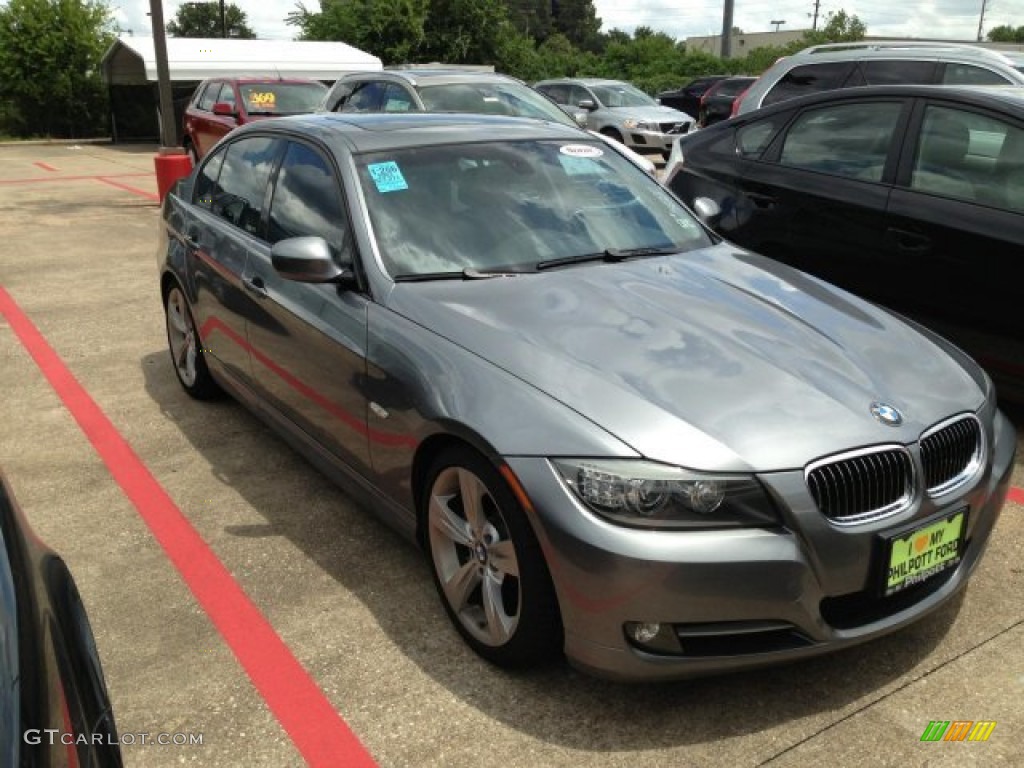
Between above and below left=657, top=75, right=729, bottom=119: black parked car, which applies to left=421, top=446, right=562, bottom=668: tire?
below

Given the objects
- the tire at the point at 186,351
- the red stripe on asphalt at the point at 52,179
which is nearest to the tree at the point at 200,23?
the red stripe on asphalt at the point at 52,179

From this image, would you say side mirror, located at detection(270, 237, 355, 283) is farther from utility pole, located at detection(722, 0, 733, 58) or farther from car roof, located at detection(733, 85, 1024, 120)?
utility pole, located at detection(722, 0, 733, 58)

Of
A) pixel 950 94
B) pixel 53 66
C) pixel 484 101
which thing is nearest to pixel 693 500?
pixel 950 94

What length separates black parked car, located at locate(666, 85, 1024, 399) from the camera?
173 inches

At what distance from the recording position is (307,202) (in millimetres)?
3861

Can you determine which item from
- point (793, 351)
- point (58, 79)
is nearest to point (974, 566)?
point (793, 351)

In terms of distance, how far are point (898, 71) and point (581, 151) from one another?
16.5 feet

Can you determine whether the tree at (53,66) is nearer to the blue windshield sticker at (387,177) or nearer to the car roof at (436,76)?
the car roof at (436,76)

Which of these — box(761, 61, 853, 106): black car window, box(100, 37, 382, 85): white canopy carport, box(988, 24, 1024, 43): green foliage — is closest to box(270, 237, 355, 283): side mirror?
box(761, 61, 853, 106): black car window

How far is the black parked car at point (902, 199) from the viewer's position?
439 centimetres

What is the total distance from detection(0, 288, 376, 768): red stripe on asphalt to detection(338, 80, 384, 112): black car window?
6.12 metres

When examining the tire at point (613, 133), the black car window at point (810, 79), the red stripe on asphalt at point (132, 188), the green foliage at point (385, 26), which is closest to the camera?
the black car window at point (810, 79)

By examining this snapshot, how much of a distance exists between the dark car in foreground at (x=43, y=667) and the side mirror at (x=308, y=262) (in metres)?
1.62

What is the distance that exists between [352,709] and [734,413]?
136cm
